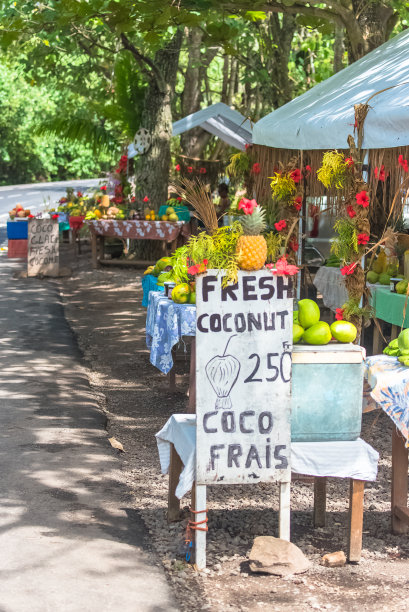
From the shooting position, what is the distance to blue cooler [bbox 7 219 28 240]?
18.2 metres

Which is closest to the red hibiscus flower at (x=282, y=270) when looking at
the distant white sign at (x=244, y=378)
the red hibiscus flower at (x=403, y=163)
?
the distant white sign at (x=244, y=378)

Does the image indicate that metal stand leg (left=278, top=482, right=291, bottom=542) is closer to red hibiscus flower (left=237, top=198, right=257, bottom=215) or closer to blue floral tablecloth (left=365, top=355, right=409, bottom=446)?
blue floral tablecloth (left=365, top=355, right=409, bottom=446)

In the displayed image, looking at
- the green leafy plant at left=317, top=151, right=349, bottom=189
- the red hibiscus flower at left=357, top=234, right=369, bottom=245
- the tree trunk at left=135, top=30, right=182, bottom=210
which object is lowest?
the red hibiscus flower at left=357, top=234, right=369, bottom=245

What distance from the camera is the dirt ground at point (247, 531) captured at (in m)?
4.14

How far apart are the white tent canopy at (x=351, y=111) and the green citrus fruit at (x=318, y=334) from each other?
2.49m

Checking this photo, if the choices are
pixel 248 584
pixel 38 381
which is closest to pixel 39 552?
pixel 248 584

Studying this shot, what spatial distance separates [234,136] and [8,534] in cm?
1550

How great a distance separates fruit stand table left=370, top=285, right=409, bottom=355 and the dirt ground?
1014mm

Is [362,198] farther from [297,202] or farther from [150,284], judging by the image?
[150,284]

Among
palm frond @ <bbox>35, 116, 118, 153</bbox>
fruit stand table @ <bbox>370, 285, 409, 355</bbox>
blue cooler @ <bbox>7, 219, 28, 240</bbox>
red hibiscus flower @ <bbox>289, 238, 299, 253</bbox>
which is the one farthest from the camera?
palm frond @ <bbox>35, 116, 118, 153</bbox>

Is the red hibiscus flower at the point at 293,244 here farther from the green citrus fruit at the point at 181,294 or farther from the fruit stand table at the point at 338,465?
the fruit stand table at the point at 338,465

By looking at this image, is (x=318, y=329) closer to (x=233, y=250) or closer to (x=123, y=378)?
(x=233, y=250)

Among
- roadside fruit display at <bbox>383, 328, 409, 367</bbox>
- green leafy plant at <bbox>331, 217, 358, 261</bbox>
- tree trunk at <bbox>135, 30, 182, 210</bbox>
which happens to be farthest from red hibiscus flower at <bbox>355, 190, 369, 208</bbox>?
tree trunk at <bbox>135, 30, 182, 210</bbox>

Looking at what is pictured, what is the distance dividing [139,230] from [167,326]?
9.11 meters
